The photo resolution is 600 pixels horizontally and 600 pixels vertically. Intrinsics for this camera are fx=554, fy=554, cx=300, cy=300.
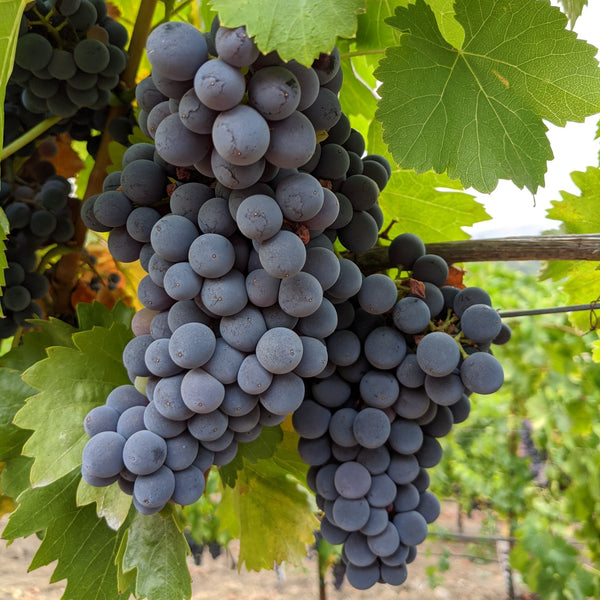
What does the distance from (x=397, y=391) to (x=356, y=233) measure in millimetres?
205

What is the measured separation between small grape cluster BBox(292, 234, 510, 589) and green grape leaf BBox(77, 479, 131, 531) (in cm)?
23

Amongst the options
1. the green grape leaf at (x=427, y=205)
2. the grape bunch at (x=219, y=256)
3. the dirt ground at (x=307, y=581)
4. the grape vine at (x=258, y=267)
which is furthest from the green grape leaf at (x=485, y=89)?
the dirt ground at (x=307, y=581)

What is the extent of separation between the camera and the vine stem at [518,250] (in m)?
0.73

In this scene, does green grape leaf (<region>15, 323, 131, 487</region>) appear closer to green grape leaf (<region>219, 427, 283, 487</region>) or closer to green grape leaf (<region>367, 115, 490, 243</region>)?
green grape leaf (<region>219, 427, 283, 487</region>)

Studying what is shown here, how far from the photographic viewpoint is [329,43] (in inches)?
18.0

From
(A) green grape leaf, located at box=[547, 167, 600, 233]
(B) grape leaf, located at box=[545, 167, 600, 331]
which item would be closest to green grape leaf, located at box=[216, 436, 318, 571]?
(B) grape leaf, located at box=[545, 167, 600, 331]

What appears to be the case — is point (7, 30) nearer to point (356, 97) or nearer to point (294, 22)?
point (294, 22)

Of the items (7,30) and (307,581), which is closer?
(7,30)

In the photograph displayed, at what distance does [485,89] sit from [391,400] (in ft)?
1.32

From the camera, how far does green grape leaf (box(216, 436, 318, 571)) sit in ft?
3.19

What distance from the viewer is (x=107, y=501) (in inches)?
26.5

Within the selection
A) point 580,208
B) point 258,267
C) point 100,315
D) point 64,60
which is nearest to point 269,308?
point 258,267

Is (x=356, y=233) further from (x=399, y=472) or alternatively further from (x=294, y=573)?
(x=294, y=573)

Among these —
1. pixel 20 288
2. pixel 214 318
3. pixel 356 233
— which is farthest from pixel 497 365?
pixel 20 288
